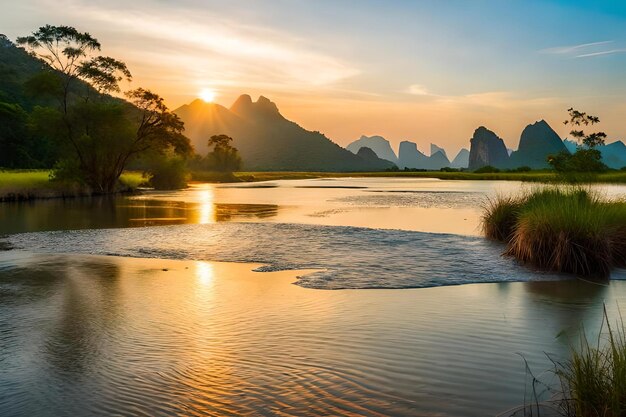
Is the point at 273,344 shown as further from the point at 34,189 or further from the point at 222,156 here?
the point at 222,156

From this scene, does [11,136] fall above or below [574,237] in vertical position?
above

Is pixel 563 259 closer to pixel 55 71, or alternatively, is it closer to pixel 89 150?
pixel 89 150

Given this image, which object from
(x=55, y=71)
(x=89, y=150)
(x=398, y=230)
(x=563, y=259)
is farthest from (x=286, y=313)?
(x=55, y=71)

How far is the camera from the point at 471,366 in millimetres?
7930

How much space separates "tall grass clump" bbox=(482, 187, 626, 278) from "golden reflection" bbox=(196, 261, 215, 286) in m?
10.3

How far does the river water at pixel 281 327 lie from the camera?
6.89 meters

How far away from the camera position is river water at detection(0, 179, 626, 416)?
689cm

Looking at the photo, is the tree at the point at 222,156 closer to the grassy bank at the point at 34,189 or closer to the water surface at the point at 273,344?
the grassy bank at the point at 34,189

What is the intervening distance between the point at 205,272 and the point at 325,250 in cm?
553

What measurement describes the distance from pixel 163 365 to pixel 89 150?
58.6 meters

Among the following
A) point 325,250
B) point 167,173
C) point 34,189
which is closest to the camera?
point 325,250

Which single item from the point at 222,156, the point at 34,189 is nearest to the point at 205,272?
the point at 34,189

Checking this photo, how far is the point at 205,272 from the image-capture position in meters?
16.2

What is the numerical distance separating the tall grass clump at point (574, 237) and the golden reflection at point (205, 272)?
33.8 feet
